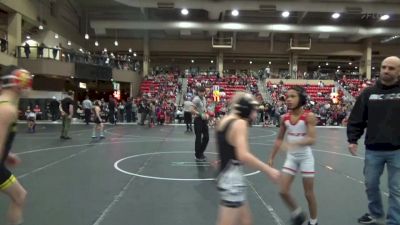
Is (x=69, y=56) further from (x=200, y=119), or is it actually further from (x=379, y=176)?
(x=379, y=176)

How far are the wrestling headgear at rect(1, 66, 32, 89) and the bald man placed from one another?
372cm

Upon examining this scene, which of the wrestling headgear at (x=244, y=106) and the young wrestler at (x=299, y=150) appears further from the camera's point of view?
the young wrestler at (x=299, y=150)

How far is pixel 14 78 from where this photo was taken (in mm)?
3787

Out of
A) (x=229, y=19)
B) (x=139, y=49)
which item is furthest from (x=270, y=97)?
(x=139, y=49)

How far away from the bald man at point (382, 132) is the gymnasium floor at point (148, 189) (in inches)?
27.5

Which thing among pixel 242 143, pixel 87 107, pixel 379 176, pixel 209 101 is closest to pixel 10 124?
pixel 242 143

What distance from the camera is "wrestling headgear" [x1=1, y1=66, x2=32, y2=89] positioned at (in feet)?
12.4

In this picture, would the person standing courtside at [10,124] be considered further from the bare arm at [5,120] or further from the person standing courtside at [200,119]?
the person standing courtside at [200,119]

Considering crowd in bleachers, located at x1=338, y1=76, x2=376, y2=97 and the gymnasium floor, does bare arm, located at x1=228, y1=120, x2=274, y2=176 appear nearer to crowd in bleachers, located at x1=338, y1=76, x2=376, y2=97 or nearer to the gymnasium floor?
the gymnasium floor

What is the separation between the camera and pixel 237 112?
11.3ft

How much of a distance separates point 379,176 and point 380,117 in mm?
712

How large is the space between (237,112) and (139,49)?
142 feet

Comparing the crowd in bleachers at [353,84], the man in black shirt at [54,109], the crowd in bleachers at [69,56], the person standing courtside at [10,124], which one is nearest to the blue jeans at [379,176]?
the person standing courtside at [10,124]

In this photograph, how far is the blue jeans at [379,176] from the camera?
4483mm
